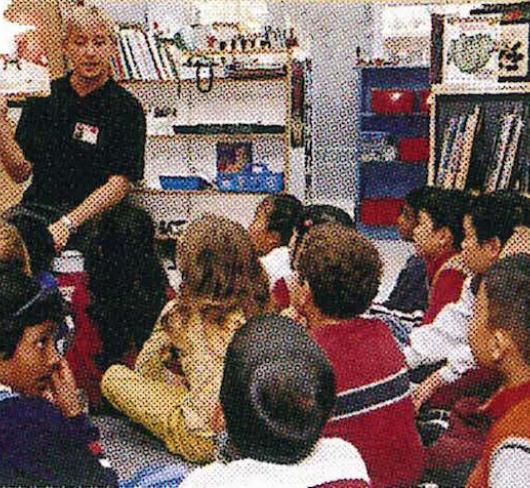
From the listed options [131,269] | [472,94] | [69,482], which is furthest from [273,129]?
[69,482]

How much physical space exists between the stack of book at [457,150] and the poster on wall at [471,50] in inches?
5.6

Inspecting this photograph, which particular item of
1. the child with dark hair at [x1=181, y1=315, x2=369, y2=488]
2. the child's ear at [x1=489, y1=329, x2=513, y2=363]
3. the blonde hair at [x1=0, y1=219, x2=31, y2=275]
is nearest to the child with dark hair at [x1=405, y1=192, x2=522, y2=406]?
the child's ear at [x1=489, y1=329, x2=513, y2=363]

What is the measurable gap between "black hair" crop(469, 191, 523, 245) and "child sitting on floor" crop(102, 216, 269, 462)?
0.78 m

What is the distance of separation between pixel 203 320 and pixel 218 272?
14 cm

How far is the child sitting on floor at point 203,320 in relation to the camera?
8.14 ft

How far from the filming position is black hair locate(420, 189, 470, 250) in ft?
10.9

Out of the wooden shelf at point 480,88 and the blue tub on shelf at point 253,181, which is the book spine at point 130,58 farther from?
the wooden shelf at point 480,88

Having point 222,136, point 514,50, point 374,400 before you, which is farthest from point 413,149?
point 374,400

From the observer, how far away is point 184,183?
6.79 meters

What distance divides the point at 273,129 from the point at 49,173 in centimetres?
343

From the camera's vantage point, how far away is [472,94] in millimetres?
3441

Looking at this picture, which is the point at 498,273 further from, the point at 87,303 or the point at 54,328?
the point at 87,303

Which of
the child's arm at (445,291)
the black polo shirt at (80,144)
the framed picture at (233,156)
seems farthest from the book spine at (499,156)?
the framed picture at (233,156)

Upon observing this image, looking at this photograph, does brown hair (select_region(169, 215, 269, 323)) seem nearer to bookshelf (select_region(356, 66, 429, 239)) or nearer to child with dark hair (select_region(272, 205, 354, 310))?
child with dark hair (select_region(272, 205, 354, 310))
